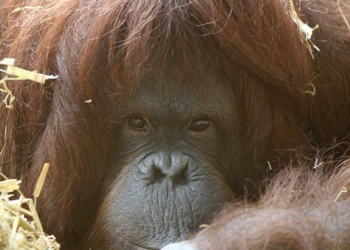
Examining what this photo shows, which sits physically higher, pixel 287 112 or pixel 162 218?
pixel 287 112

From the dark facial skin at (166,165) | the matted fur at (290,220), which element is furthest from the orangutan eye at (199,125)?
the matted fur at (290,220)

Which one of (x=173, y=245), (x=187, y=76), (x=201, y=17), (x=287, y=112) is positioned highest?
(x=201, y=17)

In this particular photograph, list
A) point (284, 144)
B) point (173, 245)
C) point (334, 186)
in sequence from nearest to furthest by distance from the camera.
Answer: point (173, 245) < point (334, 186) < point (284, 144)

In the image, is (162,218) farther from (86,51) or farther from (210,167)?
(86,51)

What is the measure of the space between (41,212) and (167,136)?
22.5 inches

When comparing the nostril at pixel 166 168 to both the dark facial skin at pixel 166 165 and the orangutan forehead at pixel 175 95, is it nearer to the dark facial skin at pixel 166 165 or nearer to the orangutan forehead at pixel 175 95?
the dark facial skin at pixel 166 165

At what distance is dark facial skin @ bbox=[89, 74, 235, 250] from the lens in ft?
9.66

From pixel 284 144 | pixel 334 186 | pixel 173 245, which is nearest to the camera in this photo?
pixel 173 245

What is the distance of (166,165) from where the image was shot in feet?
9.85

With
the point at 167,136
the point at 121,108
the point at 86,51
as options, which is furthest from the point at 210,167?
the point at 86,51

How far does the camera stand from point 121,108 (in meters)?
3.08

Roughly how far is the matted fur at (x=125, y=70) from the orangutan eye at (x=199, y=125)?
0.51ft

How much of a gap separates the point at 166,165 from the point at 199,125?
203 mm

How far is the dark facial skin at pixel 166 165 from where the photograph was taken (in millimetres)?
2943
